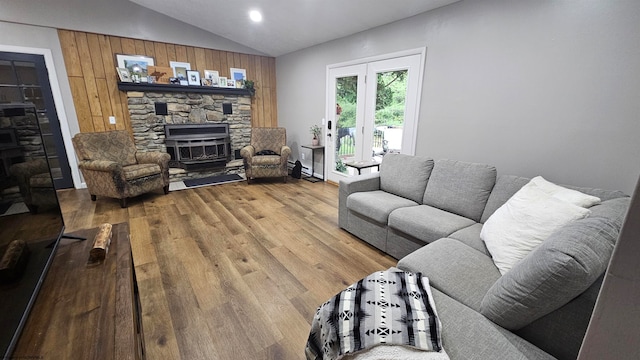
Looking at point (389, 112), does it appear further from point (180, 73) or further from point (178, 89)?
point (180, 73)

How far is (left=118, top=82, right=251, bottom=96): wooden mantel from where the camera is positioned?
13.9ft

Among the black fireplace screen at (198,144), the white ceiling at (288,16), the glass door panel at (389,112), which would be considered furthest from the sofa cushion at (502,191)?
the black fireplace screen at (198,144)

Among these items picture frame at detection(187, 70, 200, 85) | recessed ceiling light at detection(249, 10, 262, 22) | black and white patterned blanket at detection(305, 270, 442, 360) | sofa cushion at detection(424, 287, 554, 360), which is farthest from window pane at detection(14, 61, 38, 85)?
sofa cushion at detection(424, 287, 554, 360)

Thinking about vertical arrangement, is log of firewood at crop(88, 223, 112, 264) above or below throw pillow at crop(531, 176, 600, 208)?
below

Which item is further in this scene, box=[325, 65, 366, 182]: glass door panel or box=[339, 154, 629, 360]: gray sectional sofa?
box=[325, 65, 366, 182]: glass door panel

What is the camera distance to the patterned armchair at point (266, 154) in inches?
179

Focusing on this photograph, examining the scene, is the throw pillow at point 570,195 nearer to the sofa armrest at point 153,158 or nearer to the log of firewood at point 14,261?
the log of firewood at point 14,261

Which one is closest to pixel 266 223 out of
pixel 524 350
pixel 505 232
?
pixel 505 232

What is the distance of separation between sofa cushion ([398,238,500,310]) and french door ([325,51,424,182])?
1899 millimetres

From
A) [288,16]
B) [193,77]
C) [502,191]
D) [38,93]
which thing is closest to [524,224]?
[502,191]

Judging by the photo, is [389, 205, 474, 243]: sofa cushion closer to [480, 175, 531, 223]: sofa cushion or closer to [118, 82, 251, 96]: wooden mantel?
[480, 175, 531, 223]: sofa cushion

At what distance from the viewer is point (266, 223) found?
3074mm

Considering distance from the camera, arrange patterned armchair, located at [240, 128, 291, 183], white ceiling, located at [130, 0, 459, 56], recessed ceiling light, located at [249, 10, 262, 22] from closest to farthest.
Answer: white ceiling, located at [130, 0, 459, 56]
recessed ceiling light, located at [249, 10, 262, 22]
patterned armchair, located at [240, 128, 291, 183]

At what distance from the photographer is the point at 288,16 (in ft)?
12.1
